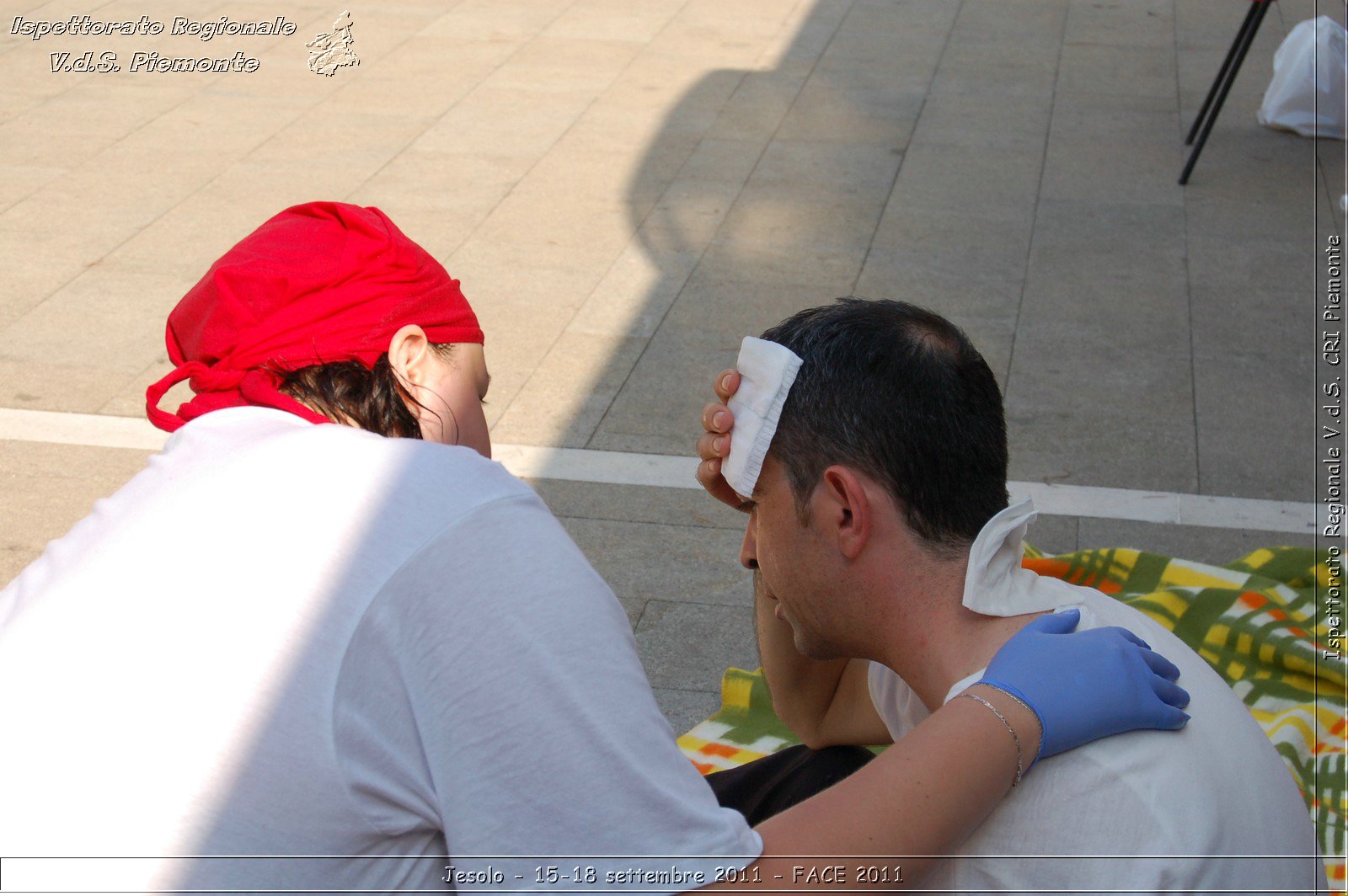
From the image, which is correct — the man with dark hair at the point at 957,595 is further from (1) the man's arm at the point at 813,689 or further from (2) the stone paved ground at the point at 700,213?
(2) the stone paved ground at the point at 700,213

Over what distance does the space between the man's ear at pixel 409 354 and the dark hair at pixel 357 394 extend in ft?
0.05

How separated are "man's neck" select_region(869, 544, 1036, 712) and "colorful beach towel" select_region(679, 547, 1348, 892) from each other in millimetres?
1398

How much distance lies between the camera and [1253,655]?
136 inches

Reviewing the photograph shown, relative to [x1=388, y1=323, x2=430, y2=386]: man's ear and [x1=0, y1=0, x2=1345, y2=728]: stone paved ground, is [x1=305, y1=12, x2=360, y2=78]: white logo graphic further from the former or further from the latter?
[x1=388, y1=323, x2=430, y2=386]: man's ear

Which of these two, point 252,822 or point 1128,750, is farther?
point 1128,750

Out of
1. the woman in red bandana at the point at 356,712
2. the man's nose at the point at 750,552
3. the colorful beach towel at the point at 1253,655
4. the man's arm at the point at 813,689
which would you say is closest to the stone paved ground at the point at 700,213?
the colorful beach towel at the point at 1253,655

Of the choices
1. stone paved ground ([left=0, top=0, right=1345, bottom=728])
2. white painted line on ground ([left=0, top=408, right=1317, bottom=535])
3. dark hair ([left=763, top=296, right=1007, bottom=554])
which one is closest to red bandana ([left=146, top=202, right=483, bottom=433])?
dark hair ([left=763, top=296, right=1007, bottom=554])

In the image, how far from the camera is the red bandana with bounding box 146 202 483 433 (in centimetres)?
183

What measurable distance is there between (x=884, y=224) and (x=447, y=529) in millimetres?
5406

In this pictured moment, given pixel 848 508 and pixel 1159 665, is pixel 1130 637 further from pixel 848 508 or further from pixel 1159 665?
pixel 848 508

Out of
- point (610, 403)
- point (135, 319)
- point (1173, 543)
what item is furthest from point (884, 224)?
point (135, 319)

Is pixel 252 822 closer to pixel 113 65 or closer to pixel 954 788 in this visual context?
pixel 954 788

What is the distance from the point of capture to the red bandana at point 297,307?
1832mm

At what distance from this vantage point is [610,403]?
5016 mm
